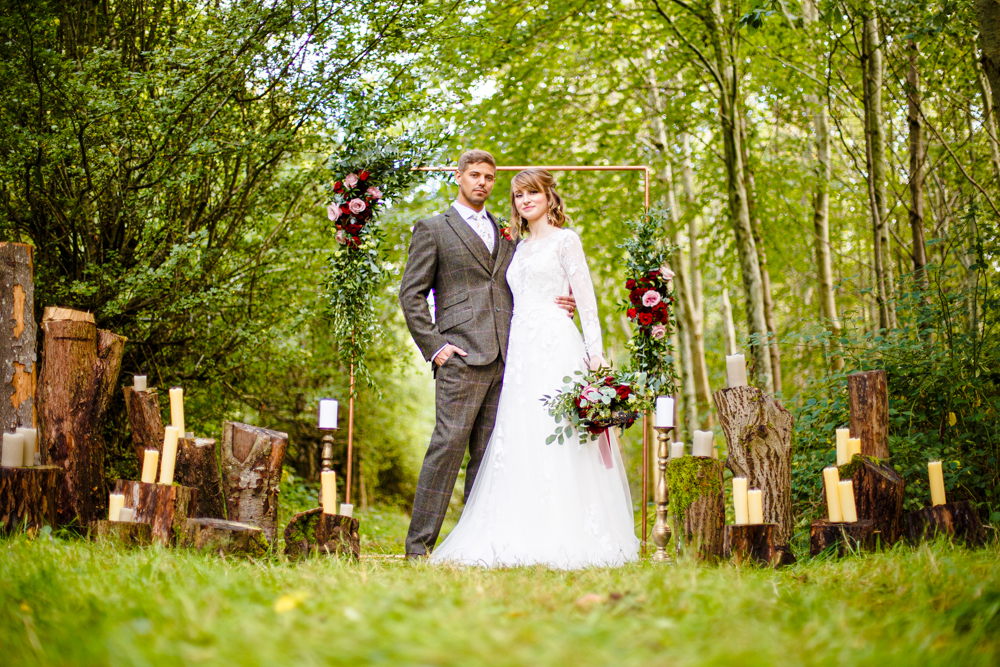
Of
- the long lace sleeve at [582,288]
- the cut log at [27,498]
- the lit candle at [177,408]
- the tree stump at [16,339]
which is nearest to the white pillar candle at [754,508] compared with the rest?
the long lace sleeve at [582,288]

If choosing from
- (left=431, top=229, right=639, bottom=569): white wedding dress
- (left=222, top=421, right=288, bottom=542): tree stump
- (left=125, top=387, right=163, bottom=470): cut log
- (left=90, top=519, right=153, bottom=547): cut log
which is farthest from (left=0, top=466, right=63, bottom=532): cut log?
(left=431, top=229, right=639, bottom=569): white wedding dress

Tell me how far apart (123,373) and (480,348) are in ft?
11.3

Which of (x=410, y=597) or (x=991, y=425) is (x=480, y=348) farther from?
→ (x=991, y=425)

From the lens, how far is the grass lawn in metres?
1.82

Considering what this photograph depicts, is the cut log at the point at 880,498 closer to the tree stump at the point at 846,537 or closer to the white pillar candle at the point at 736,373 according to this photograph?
the tree stump at the point at 846,537

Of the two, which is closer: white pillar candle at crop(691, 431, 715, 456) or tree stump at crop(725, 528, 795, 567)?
tree stump at crop(725, 528, 795, 567)

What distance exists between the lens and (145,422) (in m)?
4.49

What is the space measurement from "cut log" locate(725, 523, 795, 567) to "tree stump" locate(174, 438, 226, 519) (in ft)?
8.92

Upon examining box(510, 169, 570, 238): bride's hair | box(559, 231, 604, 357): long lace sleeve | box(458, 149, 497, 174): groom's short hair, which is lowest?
box(559, 231, 604, 357): long lace sleeve

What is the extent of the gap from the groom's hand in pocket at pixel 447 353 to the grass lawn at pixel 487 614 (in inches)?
55.8

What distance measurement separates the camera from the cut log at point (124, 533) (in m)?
3.50

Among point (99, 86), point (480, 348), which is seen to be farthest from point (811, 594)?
point (99, 86)

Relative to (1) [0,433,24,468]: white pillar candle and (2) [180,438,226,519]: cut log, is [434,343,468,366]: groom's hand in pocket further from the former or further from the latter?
(1) [0,433,24,468]: white pillar candle

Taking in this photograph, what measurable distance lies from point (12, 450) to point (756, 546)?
356cm
